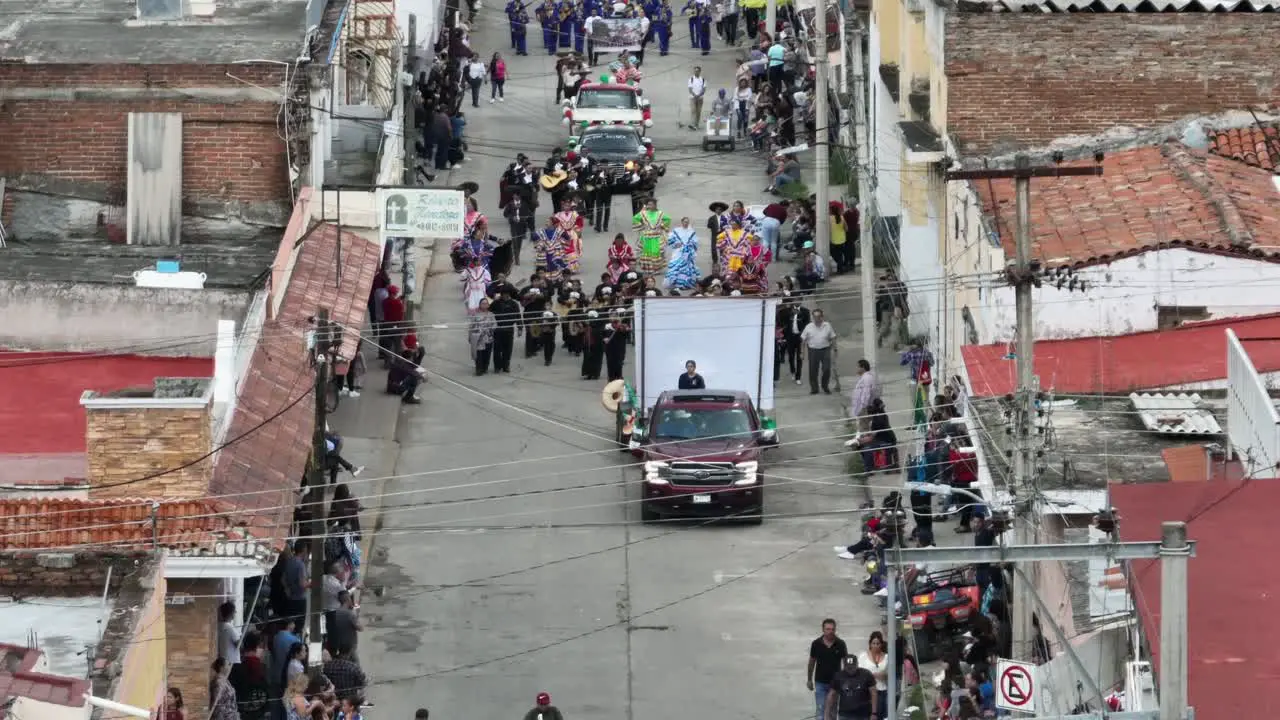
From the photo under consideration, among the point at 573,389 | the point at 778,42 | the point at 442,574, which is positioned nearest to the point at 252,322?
the point at 442,574

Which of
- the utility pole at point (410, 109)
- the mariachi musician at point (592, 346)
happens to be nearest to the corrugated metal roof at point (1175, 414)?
the mariachi musician at point (592, 346)

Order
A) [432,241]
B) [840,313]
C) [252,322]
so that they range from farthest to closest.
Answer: [432,241], [840,313], [252,322]

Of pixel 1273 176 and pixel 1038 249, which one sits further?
pixel 1273 176

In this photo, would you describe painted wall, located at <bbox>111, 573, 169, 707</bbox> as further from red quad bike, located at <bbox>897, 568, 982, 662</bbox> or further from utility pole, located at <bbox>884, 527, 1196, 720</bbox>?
red quad bike, located at <bbox>897, 568, 982, 662</bbox>

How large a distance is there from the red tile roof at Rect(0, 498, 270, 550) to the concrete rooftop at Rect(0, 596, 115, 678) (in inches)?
81.3

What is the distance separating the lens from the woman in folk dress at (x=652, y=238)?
4759 cm

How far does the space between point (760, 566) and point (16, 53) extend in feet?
42.7

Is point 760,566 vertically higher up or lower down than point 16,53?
lower down

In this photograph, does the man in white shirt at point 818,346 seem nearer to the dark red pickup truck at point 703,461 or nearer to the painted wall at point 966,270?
the painted wall at point 966,270

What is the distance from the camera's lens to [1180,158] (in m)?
38.8

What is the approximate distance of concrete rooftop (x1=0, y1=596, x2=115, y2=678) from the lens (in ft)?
77.4

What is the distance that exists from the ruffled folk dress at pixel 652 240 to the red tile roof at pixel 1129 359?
12.6 m

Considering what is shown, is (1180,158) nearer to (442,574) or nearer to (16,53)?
(442,574)

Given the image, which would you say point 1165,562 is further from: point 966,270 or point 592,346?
point 592,346
